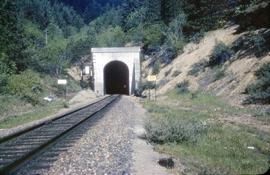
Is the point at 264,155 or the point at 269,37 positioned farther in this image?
the point at 269,37

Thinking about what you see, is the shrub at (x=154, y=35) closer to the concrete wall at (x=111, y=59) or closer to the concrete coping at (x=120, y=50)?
the concrete coping at (x=120, y=50)

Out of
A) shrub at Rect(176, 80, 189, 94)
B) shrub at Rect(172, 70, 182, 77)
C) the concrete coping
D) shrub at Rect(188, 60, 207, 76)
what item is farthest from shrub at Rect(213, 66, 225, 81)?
the concrete coping

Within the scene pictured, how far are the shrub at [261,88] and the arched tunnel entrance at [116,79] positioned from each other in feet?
133

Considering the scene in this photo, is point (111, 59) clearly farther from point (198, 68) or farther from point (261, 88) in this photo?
point (261, 88)

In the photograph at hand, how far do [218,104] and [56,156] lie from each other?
52.1 feet

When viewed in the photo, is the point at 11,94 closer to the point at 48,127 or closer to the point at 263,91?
the point at 48,127

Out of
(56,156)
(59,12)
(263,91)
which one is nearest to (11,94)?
(263,91)

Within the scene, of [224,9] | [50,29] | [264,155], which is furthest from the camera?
[50,29]

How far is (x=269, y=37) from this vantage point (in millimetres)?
28594

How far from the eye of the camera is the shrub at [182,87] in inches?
1319

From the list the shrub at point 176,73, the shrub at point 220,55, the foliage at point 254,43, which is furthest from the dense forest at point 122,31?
the shrub at point 176,73

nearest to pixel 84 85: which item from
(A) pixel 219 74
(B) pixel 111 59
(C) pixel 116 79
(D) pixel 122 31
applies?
(B) pixel 111 59

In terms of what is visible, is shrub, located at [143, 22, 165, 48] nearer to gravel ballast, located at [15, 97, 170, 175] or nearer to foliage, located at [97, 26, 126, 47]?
foliage, located at [97, 26, 126, 47]

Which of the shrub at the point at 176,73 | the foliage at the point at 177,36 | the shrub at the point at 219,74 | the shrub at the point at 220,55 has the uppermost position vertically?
the foliage at the point at 177,36
